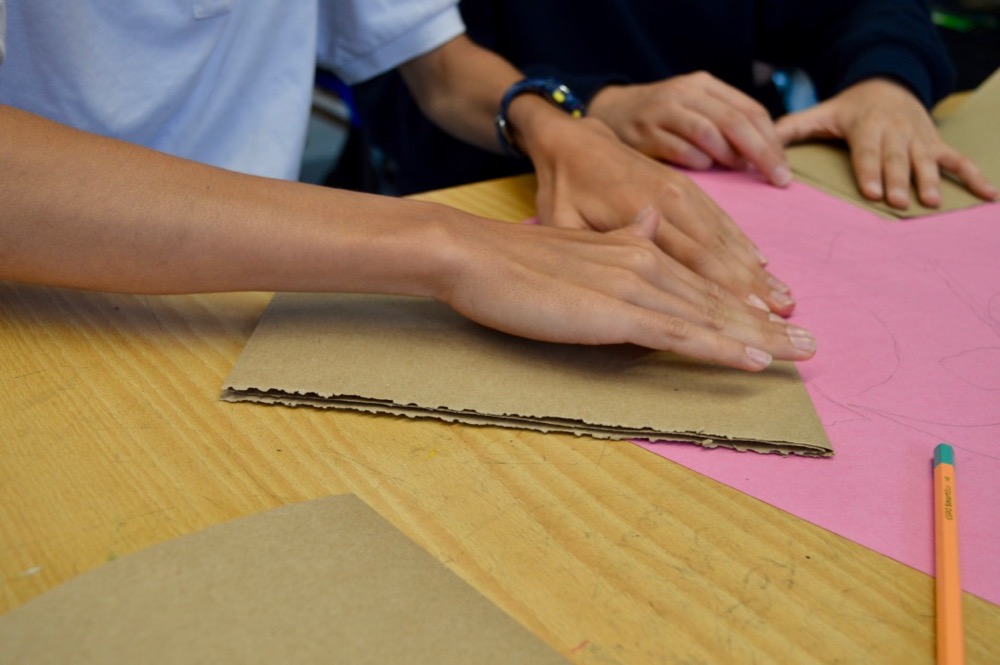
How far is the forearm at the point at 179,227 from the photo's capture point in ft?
1.64

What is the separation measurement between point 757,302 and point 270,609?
42 centimetres

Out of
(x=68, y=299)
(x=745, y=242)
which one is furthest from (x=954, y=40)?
(x=68, y=299)

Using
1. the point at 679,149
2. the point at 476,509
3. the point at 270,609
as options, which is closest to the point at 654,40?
the point at 679,149

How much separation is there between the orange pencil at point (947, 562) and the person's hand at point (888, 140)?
1.40 ft

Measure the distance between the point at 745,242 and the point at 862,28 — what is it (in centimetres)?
56

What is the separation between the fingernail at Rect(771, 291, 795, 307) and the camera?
0.66 metres

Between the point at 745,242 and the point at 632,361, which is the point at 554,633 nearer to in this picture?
the point at 632,361

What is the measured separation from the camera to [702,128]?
873 millimetres

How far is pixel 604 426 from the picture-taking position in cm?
52

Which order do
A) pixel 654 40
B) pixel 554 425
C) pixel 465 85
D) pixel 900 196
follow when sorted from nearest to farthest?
1. pixel 554 425
2. pixel 900 196
3. pixel 465 85
4. pixel 654 40

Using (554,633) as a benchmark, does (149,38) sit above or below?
above

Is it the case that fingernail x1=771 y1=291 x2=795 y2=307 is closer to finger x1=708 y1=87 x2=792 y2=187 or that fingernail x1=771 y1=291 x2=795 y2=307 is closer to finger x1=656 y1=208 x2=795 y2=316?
finger x1=656 y1=208 x2=795 y2=316

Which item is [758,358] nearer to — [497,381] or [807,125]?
[497,381]

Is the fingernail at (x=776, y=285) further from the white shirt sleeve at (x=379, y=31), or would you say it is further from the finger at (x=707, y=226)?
the white shirt sleeve at (x=379, y=31)
